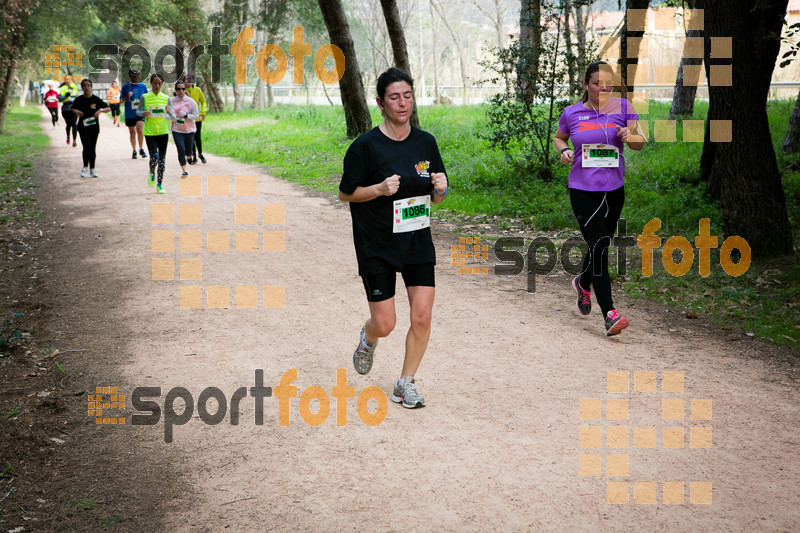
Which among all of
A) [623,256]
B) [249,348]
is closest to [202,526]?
[249,348]

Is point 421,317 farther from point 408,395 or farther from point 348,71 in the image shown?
point 348,71

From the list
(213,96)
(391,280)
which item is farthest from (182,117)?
(213,96)

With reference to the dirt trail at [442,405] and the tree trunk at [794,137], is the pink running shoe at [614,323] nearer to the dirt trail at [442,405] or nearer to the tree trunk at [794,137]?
the dirt trail at [442,405]

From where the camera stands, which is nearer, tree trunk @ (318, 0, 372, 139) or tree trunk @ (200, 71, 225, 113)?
tree trunk @ (318, 0, 372, 139)

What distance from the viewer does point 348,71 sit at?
22047mm

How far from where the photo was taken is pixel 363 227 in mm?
5191

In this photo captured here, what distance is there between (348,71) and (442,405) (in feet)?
58.8

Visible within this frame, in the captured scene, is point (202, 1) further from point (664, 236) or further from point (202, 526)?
point (202, 526)

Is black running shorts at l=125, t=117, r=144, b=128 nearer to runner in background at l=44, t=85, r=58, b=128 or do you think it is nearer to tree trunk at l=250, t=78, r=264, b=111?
runner in background at l=44, t=85, r=58, b=128

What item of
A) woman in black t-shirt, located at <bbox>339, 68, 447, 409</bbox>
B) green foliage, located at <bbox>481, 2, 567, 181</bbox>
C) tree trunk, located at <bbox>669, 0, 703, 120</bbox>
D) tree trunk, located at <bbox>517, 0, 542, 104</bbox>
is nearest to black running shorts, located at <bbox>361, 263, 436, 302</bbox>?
woman in black t-shirt, located at <bbox>339, 68, 447, 409</bbox>

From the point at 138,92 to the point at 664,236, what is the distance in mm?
14230

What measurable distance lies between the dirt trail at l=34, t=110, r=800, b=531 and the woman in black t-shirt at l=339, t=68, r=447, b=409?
753mm

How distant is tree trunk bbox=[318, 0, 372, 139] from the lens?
21781 mm

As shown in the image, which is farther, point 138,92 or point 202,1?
point 202,1
